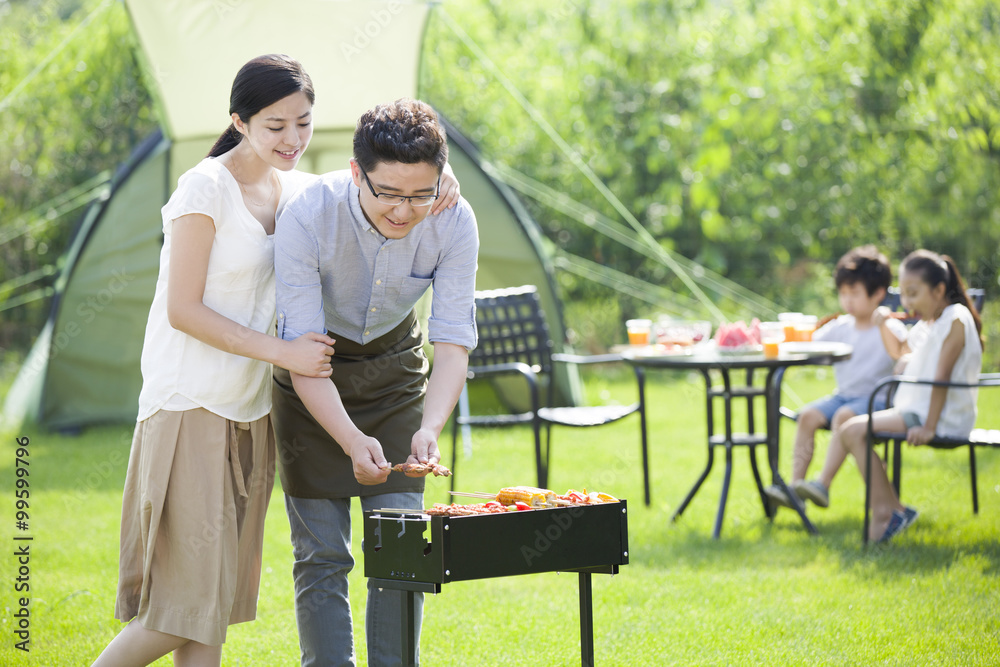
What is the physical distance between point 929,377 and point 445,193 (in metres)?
2.53

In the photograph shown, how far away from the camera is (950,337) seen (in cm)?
375

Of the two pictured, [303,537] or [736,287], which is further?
[736,287]

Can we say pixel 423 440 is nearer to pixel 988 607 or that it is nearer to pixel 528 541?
pixel 528 541

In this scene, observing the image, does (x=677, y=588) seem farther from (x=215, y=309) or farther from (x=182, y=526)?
(x=215, y=309)

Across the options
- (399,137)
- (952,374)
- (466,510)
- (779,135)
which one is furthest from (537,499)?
(779,135)

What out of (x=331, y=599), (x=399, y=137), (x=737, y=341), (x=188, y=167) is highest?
(x=188, y=167)

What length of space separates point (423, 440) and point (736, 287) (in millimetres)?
6771

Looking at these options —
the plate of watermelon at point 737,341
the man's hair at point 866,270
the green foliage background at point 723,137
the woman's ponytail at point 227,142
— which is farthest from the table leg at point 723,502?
the green foliage background at point 723,137

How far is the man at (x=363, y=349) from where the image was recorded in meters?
1.96

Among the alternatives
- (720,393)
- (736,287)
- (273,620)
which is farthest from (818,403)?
(736,287)

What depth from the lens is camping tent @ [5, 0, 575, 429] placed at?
499 centimetres

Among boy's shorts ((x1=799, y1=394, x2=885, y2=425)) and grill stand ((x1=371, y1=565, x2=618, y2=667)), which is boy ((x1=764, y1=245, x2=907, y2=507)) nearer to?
boy's shorts ((x1=799, y1=394, x2=885, y2=425))

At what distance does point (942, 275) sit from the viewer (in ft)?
12.7

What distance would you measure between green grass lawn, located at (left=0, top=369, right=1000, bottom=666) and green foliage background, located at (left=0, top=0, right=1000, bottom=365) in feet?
12.3
